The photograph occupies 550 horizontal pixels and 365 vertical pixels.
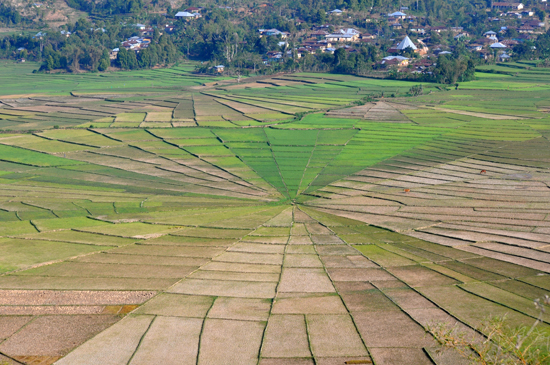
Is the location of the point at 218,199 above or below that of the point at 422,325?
below

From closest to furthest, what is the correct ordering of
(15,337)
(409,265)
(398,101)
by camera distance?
(15,337), (409,265), (398,101)

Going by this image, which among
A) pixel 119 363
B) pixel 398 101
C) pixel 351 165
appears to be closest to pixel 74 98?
pixel 398 101

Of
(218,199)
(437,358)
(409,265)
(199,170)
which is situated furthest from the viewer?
(199,170)

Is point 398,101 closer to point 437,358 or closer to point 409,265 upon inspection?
point 409,265

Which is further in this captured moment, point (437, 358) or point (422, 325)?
point (422, 325)

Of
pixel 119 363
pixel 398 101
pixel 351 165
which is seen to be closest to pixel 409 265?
pixel 119 363

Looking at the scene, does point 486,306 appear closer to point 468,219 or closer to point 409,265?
point 409,265
